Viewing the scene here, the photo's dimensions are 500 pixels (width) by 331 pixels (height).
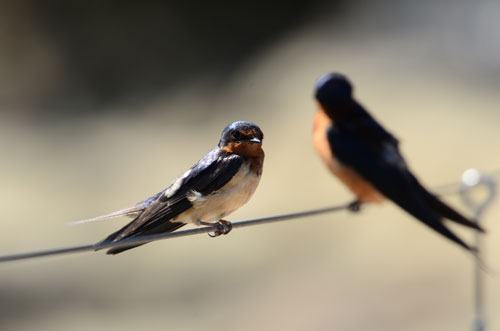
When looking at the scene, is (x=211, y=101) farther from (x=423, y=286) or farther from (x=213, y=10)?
(x=423, y=286)

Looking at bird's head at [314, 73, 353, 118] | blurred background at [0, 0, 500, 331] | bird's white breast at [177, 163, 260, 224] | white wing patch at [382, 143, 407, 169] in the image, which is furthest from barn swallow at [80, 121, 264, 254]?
blurred background at [0, 0, 500, 331]

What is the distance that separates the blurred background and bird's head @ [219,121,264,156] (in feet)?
18.1

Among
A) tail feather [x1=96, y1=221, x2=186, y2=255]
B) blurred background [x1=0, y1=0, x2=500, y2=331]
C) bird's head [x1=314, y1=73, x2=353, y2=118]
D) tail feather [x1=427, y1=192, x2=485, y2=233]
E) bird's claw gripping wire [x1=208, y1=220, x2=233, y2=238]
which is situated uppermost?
blurred background [x1=0, y1=0, x2=500, y2=331]

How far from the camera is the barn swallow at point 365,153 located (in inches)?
109

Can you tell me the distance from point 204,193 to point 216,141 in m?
11.6

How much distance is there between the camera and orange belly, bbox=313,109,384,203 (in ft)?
10.0

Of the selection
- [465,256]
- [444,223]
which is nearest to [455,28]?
[465,256]

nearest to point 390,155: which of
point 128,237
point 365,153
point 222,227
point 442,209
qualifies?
point 365,153

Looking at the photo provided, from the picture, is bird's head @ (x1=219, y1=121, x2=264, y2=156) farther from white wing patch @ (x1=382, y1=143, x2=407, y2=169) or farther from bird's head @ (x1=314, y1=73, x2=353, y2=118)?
white wing patch @ (x1=382, y1=143, x2=407, y2=169)

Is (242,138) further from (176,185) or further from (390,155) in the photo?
(390,155)

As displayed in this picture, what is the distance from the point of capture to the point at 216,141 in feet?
45.3

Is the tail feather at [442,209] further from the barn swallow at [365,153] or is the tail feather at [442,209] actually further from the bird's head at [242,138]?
the bird's head at [242,138]

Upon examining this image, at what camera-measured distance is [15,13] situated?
861 inches

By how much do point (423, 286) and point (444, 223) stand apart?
6161 mm
